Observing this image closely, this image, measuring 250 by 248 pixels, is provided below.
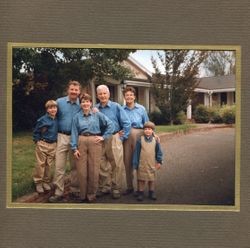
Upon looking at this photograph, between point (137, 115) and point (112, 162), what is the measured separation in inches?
31.3

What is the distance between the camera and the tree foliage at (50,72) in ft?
21.1

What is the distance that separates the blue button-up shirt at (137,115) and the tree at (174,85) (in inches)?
10.3

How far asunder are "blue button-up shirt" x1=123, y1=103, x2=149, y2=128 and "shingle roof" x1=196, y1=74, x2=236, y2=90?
934 mm

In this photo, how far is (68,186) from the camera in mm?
6547

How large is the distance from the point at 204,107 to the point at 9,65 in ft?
9.64

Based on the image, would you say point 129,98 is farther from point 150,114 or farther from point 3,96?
point 3,96

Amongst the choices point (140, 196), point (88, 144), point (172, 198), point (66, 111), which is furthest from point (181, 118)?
point (66, 111)

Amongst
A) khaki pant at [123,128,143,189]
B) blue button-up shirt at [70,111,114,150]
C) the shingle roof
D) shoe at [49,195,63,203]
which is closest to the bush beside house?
the shingle roof

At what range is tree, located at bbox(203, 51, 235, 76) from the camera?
6.39m

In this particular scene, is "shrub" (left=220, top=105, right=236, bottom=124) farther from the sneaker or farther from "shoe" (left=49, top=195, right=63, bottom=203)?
"shoe" (left=49, top=195, right=63, bottom=203)

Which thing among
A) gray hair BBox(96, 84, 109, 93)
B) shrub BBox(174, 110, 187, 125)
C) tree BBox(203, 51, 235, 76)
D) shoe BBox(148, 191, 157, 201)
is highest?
tree BBox(203, 51, 235, 76)

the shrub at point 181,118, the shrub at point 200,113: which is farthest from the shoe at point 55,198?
→ the shrub at point 200,113

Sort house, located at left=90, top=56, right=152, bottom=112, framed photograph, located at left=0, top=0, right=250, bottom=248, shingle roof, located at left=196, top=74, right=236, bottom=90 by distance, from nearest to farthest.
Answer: framed photograph, located at left=0, top=0, right=250, bottom=248 < shingle roof, located at left=196, top=74, right=236, bottom=90 < house, located at left=90, top=56, right=152, bottom=112

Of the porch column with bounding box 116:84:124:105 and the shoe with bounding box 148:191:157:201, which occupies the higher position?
the porch column with bounding box 116:84:124:105
